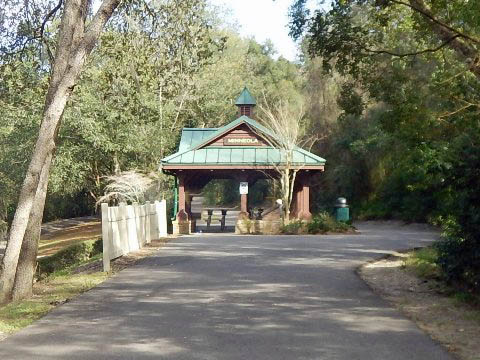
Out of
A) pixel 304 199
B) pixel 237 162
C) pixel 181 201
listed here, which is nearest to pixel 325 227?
pixel 304 199

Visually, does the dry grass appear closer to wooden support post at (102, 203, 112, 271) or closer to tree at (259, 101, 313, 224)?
wooden support post at (102, 203, 112, 271)

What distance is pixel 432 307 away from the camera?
986cm

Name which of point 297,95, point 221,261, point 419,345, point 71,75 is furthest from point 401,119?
point 297,95

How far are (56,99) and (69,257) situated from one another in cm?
1458

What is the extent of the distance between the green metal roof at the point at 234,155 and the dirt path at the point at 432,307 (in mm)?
18389

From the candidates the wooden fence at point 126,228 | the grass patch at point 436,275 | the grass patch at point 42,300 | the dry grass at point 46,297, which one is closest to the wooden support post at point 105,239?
the wooden fence at point 126,228

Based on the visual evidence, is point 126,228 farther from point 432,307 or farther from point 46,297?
point 432,307

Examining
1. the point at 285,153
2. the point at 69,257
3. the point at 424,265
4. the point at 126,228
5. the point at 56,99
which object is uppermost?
the point at 285,153

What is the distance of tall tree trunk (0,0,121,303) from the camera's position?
37.5ft

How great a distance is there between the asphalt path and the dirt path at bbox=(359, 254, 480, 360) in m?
0.23

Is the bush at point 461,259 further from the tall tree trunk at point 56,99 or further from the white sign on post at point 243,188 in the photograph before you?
the white sign on post at point 243,188

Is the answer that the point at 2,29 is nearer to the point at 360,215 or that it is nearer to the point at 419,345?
the point at 419,345

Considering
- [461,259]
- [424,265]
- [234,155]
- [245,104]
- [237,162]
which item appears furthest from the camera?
[245,104]

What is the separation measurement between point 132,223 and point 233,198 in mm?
48930
